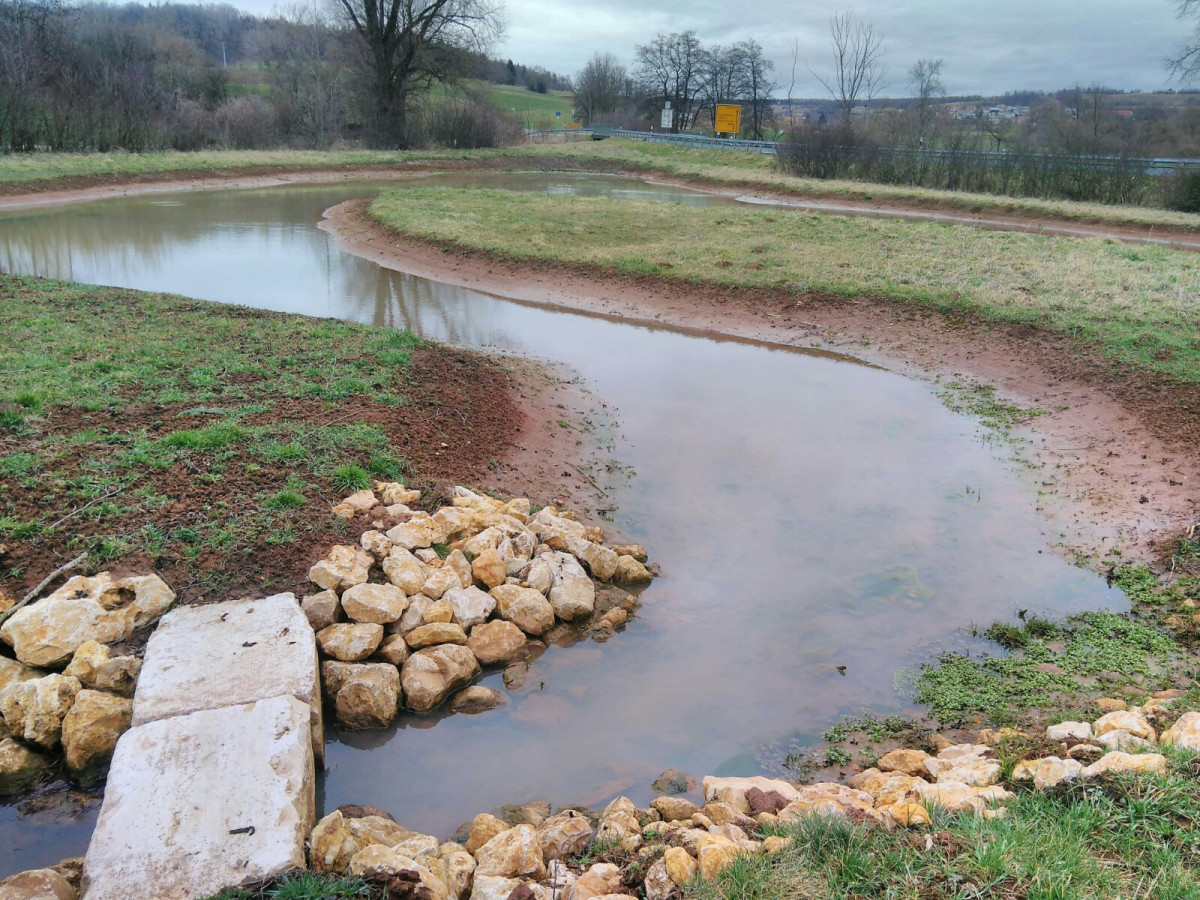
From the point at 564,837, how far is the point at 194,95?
195 ft

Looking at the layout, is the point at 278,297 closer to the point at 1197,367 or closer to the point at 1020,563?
the point at 1020,563

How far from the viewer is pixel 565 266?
55.5 ft

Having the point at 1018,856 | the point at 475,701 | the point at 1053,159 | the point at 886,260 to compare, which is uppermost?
the point at 1053,159

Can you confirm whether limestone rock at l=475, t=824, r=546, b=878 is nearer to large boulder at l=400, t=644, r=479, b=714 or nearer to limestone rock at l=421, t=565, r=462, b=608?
large boulder at l=400, t=644, r=479, b=714

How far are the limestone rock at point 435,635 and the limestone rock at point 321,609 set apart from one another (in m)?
0.48

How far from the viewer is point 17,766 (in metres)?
4.08

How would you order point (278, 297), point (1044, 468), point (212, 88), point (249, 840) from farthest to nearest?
point (212, 88), point (278, 297), point (1044, 468), point (249, 840)

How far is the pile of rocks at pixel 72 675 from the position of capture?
4.14 metres

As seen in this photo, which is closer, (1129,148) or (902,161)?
(1129,148)

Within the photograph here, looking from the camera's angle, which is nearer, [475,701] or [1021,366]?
[475,701]

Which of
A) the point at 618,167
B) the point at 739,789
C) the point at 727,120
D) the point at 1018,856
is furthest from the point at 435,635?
the point at 727,120

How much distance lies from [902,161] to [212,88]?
141 ft

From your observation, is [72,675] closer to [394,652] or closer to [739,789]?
[394,652]

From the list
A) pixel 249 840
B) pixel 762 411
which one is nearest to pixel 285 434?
pixel 249 840
